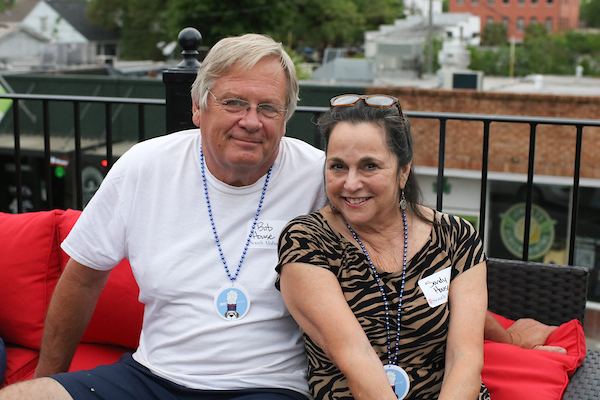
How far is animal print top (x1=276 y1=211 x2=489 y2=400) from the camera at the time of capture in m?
1.72

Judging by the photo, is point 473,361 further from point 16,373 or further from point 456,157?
point 456,157

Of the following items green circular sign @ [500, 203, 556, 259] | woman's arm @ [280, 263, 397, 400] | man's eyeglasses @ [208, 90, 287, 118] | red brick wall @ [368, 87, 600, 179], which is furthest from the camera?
green circular sign @ [500, 203, 556, 259]

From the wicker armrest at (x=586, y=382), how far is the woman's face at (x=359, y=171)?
826 mm

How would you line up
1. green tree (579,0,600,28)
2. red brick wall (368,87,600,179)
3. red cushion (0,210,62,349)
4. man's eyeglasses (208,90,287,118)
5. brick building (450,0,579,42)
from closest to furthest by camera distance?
man's eyeglasses (208,90,287,118) < red cushion (0,210,62,349) < red brick wall (368,87,600,179) < green tree (579,0,600,28) < brick building (450,0,579,42)

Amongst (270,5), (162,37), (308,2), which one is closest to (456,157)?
(270,5)

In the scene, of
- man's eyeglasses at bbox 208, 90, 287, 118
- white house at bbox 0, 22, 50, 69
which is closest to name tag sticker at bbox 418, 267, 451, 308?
man's eyeglasses at bbox 208, 90, 287, 118

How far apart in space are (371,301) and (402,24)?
29.5m

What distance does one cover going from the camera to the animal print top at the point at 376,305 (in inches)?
67.9

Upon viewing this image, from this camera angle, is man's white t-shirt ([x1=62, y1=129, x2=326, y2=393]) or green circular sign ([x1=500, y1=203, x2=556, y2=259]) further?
green circular sign ([x1=500, y1=203, x2=556, y2=259])

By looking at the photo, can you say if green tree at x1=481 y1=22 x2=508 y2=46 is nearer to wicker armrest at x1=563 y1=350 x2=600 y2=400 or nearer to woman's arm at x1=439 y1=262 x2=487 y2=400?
wicker armrest at x1=563 y1=350 x2=600 y2=400

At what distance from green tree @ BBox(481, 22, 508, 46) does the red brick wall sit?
42.6 metres

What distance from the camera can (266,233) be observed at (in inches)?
74.5

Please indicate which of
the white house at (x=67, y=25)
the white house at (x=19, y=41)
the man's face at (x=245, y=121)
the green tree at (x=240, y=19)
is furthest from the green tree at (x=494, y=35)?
the man's face at (x=245, y=121)

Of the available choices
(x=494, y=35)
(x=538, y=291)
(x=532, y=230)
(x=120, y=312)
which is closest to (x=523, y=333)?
(x=538, y=291)
